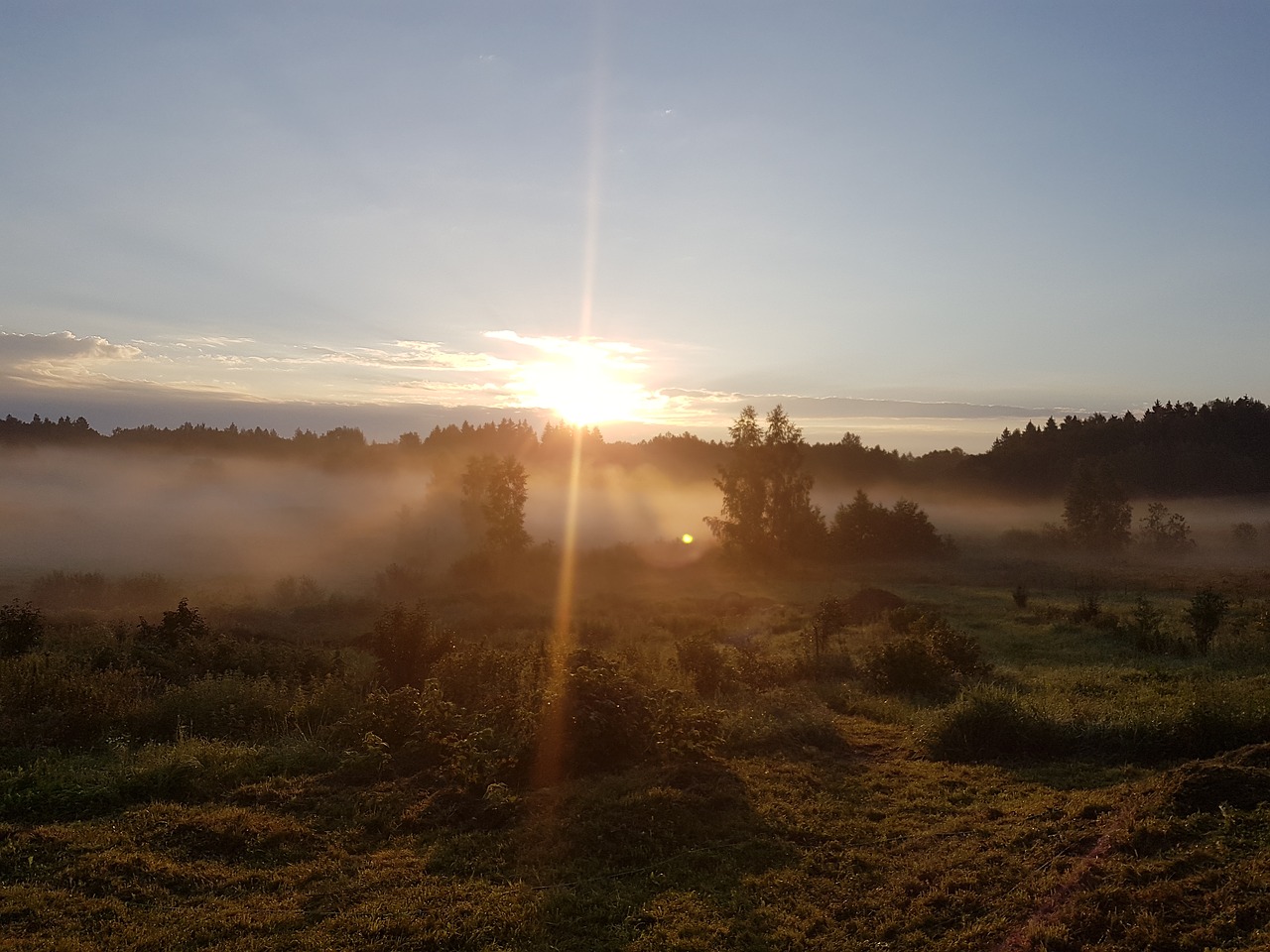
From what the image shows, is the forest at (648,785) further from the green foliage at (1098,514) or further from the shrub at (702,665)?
the green foliage at (1098,514)

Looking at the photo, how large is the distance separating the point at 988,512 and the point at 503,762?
3700 inches

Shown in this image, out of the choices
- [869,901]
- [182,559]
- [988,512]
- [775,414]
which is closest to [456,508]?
[182,559]

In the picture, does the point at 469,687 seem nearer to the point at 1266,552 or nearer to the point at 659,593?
the point at 659,593

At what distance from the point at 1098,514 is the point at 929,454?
218 feet

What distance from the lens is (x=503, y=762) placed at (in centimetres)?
912

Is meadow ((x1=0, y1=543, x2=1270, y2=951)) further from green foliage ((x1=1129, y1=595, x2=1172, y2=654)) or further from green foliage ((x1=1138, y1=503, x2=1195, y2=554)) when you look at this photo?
green foliage ((x1=1138, y1=503, x2=1195, y2=554))

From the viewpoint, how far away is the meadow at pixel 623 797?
5.72 metres

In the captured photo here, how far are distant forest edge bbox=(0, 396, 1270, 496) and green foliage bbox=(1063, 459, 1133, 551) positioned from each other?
11105 mm

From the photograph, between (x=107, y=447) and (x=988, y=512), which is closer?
(x=988, y=512)

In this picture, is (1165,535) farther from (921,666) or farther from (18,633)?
(18,633)

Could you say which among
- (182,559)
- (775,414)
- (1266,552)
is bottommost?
(182,559)

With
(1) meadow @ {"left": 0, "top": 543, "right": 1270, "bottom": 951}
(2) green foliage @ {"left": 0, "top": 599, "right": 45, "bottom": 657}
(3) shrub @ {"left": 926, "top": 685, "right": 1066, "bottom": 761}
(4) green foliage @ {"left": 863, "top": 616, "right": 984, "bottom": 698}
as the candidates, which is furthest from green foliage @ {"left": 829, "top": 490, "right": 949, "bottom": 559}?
(2) green foliage @ {"left": 0, "top": 599, "right": 45, "bottom": 657}

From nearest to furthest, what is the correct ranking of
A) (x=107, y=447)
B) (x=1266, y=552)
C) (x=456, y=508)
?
(x=1266, y=552) < (x=456, y=508) < (x=107, y=447)

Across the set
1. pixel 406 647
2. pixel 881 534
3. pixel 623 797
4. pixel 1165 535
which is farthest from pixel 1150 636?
pixel 1165 535
